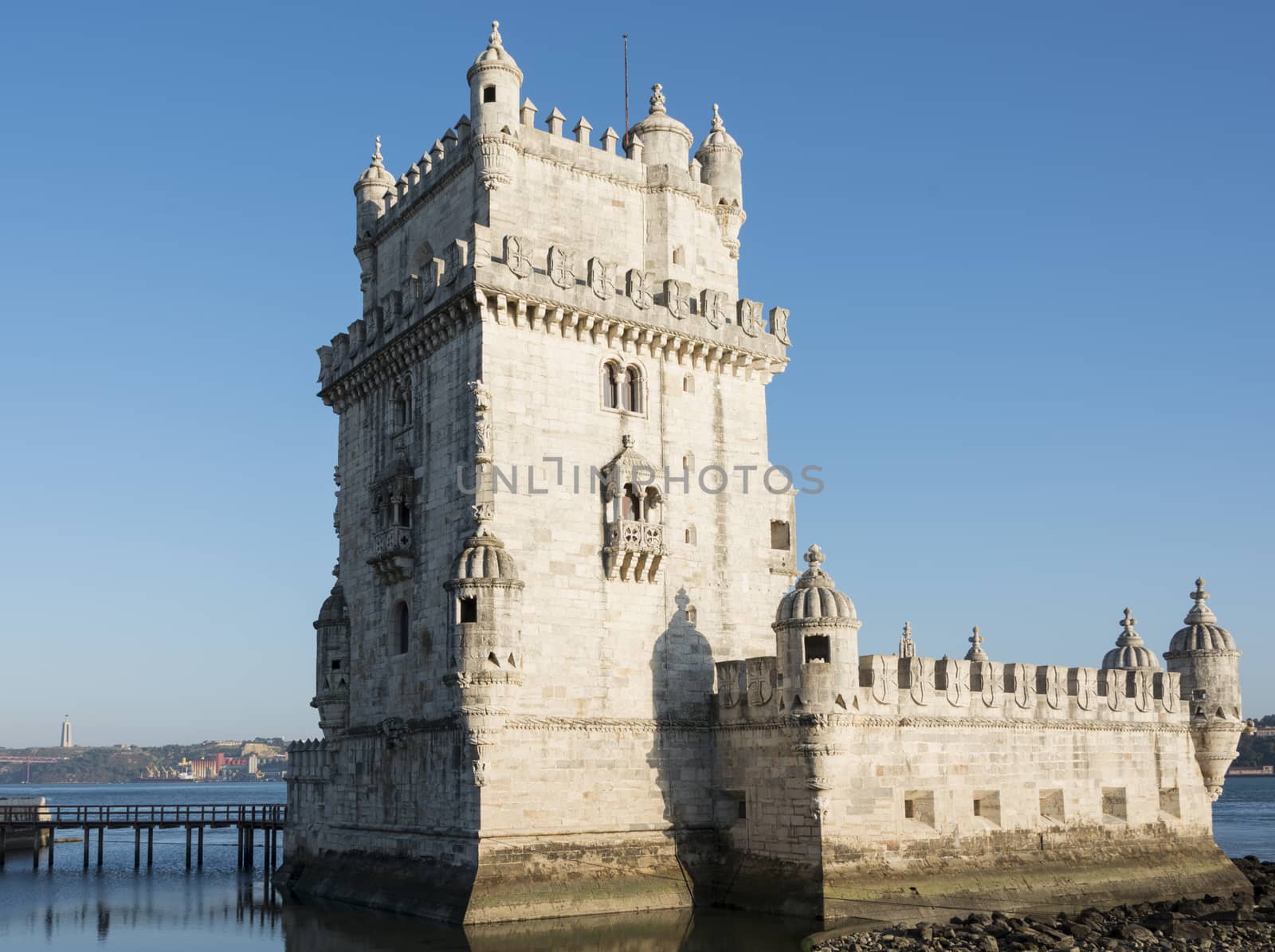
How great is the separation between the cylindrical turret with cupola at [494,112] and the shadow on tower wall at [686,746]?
13095 millimetres

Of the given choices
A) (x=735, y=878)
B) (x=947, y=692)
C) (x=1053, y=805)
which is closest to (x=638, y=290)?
(x=947, y=692)

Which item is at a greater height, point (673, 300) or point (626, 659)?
point (673, 300)

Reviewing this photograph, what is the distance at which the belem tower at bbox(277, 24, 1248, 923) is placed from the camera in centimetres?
3319

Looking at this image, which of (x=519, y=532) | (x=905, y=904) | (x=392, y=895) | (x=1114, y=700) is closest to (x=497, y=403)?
(x=519, y=532)

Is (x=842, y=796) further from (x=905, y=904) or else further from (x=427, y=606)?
(x=427, y=606)

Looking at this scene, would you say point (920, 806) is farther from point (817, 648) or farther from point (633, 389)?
point (633, 389)

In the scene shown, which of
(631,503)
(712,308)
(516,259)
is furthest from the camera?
(712,308)

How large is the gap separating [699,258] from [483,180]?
7.67 meters

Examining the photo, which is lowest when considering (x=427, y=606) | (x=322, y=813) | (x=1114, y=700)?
(x=322, y=813)

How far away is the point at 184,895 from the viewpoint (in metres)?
44.9

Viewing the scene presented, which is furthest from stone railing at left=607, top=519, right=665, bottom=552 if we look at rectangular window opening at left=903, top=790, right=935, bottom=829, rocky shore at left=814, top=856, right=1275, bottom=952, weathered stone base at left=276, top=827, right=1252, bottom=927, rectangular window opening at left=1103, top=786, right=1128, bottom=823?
rectangular window opening at left=1103, top=786, right=1128, bottom=823

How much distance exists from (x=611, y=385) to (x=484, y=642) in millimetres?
9031

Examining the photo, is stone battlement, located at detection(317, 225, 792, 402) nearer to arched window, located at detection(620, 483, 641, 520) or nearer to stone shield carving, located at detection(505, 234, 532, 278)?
stone shield carving, located at detection(505, 234, 532, 278)

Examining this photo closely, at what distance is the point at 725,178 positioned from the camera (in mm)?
41625
